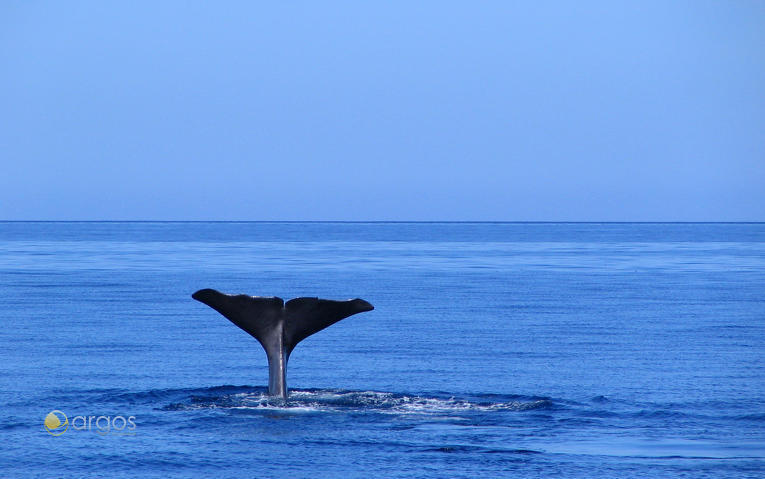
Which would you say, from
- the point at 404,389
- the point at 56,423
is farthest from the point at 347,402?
the point at 56,423

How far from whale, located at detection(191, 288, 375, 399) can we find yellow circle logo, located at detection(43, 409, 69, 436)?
235 centimetres

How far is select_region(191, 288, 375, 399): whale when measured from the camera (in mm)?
13836

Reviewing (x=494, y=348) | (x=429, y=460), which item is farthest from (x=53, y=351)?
(x=429, y=460)

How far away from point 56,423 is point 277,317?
3.10m

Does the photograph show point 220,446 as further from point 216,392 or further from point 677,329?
point 677,329

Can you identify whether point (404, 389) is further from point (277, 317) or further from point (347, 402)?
point (277, 317)

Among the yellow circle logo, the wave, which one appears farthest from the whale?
the yellow circle logo

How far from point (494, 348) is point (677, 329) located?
21.8 ft

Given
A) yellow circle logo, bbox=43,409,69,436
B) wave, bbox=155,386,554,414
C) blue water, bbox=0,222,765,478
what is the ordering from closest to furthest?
blue water, bbox=0,222,765,478 → yellow circle logo, bbox=43,409,69,436 → wave, bbox=155,386,554,414

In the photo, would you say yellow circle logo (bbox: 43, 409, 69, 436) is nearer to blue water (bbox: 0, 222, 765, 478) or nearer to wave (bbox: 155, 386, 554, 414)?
blue water (bbox: 0, 222, 765, 478)

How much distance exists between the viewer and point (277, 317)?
14.0m

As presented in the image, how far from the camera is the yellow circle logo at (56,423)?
1334cm

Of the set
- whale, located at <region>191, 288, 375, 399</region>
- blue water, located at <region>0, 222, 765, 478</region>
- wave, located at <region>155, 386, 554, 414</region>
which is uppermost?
whale, located at <region>191, 288, 375, 399</region>

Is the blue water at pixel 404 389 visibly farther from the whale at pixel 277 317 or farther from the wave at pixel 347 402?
the whale at pixel 277 317
